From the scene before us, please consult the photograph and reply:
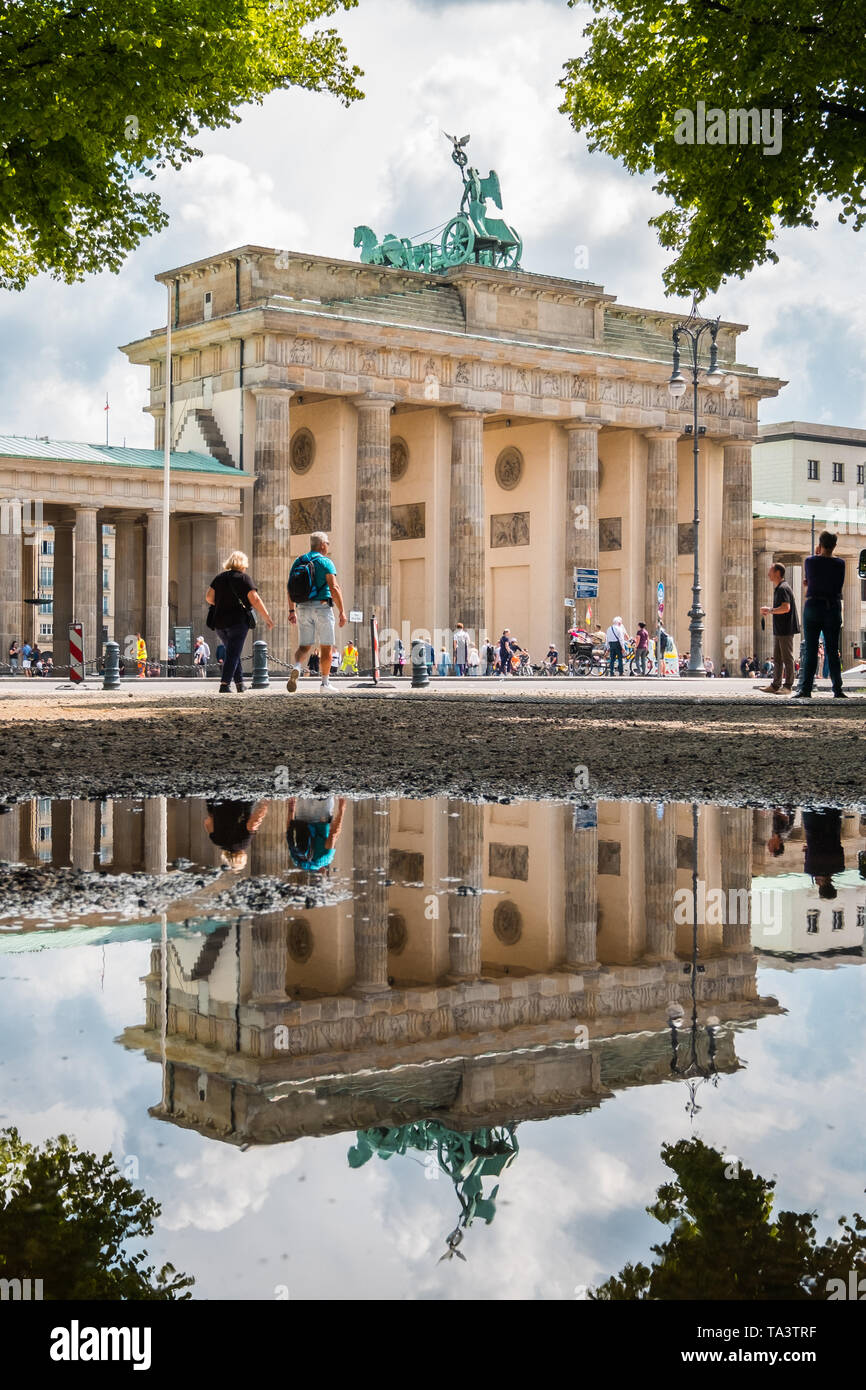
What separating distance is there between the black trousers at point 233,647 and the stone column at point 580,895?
13.7 meters

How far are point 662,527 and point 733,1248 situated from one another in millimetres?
66189

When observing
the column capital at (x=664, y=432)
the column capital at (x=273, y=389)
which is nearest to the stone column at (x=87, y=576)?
the column capital at (x=273, y=389)

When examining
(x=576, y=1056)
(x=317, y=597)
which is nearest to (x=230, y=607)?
(x=317, y=597)

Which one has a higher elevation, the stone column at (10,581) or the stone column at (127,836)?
the stone column at (10,581)

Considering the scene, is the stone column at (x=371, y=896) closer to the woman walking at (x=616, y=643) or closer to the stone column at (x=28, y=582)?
the woman walking at (x=616, y=643)

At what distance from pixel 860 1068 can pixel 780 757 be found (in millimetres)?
9320

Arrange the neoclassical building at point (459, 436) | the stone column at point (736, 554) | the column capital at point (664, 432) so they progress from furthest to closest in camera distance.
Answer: the stone column at point (736, 554) → the column capital at point (664, 432) → the neoclassical building at point (459, 436)

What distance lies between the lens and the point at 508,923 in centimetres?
505

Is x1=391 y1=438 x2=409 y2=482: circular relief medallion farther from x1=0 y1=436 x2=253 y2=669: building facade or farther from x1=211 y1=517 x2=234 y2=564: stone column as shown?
x1=211 y1=517 x2=234 y2=564: stone column

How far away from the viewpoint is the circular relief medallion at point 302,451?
Result: 62.2 meters

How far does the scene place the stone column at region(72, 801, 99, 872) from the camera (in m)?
6.38

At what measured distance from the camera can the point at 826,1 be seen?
18734 mm

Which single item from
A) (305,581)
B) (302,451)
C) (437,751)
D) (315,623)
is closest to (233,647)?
(315,623)

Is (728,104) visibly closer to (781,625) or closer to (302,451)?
(781,625)
